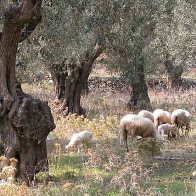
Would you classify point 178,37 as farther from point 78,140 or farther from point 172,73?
point 78,140

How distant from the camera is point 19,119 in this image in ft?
32.1

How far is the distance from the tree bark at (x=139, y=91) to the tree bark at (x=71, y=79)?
3946mm

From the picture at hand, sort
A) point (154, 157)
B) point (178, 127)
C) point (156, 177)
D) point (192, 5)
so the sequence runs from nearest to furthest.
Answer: point (156, 177), point (154, 157), point (178, 127), point (192, 5)

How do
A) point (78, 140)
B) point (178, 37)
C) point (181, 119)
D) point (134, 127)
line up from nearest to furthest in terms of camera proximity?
point (78, 140) < point (134, 127) < point (181, 119) < point (178, 37)

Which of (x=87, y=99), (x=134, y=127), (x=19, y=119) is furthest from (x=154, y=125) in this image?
(x=87, y=99)

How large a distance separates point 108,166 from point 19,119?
200 centimetres

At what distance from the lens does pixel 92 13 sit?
41.5ft

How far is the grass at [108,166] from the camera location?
8086mm

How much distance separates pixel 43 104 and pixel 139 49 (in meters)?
12.6

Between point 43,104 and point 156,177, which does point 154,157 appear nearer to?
point 156,177

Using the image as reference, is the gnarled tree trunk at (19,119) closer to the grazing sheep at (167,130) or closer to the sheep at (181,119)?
the grazing sheep at (167,130)

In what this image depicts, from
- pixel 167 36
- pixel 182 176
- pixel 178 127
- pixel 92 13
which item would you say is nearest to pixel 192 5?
pixel 167 36

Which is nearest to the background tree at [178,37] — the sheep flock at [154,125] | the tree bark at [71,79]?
the tree bark at [71,79]

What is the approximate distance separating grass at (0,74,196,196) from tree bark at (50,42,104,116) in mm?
578
